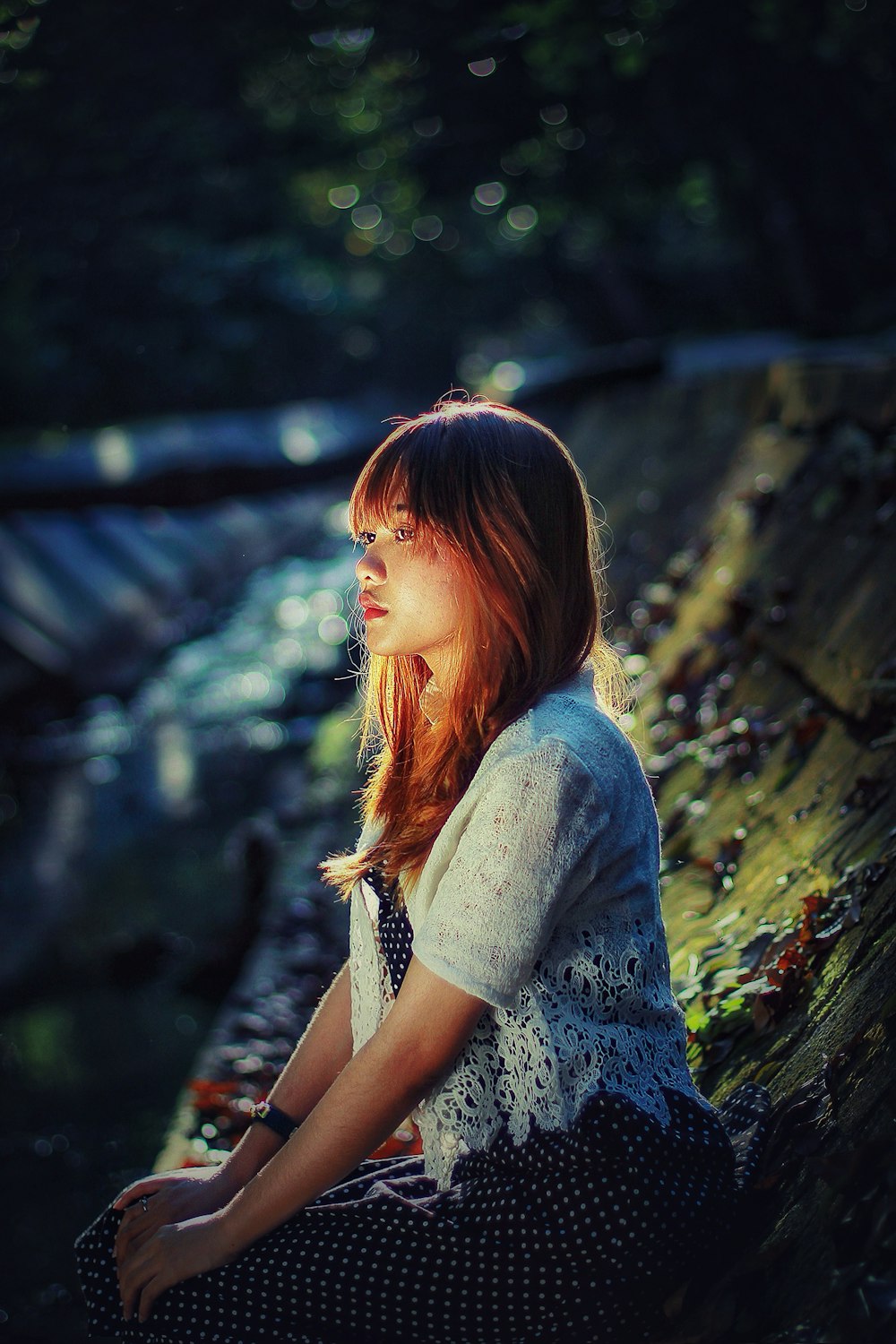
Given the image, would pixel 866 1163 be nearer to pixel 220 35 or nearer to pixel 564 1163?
pixel 564 1163

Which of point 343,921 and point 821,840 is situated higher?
point 821,840

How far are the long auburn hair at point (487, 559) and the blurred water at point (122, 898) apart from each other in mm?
2315

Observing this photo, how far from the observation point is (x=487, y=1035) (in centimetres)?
183

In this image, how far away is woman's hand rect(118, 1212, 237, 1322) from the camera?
1.84 metres

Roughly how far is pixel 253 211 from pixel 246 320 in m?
2.27

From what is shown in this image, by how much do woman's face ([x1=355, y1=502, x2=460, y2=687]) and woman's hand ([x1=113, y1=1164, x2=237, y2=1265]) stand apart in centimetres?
85

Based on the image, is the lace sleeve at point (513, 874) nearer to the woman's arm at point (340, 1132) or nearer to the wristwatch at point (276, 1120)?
the woman's arm at point (340, 1132)

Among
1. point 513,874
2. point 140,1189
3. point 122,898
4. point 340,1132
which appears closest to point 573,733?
point 513,874

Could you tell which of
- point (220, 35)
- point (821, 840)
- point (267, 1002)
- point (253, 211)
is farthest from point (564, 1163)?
point (253, 211)

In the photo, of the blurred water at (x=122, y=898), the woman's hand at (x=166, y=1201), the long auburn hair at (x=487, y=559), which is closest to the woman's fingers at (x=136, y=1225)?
the woman's hand at (x=166, y=1201)

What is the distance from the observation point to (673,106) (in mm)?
11727

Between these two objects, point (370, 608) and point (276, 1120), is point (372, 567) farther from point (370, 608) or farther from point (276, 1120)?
point (276, 1120)

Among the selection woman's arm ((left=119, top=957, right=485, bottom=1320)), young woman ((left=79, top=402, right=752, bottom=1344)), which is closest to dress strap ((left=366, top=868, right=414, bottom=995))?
young woman ((left=79, top=402, right=752, bottom=1344))

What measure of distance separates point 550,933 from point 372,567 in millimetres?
594
